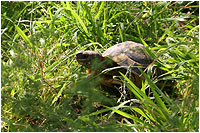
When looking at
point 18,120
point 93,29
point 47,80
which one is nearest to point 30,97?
point 18,120

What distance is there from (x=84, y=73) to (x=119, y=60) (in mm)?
415

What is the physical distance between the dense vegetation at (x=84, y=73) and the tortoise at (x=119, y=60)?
0.35 feet

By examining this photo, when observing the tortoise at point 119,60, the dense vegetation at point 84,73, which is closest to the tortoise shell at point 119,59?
the tortoise at point 119,60

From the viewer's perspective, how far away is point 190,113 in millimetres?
2195

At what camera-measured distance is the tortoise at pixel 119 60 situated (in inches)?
114

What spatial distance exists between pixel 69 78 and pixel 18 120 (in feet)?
1.94

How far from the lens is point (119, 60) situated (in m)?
2.96

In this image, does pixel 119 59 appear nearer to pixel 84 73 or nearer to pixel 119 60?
pixel 119 60

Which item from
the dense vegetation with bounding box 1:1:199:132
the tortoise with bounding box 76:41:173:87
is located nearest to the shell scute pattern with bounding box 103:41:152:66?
the tortoise with bounding box 76:41:173:87

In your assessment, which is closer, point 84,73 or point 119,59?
point 84,73

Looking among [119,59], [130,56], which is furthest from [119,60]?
[130,56]

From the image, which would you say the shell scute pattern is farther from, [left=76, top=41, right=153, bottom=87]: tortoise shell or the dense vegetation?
the dense vegetation

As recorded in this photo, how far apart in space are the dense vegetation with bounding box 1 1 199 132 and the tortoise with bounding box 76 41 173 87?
108 mm

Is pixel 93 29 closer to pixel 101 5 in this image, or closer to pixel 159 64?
pixel 101 5
